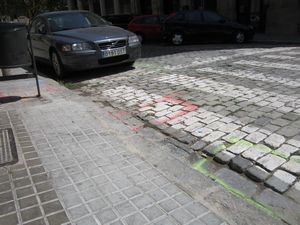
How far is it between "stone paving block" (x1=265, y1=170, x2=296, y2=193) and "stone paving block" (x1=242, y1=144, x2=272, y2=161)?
1.13 ft

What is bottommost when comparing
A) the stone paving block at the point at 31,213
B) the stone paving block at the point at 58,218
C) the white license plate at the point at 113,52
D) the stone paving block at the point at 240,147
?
the stone paving block at the point at 58,218

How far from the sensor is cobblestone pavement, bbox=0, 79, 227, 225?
2812 millimetres

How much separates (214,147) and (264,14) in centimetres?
1622

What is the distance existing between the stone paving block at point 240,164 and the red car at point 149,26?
13812 millimetres

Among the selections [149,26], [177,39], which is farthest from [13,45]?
[149,26]

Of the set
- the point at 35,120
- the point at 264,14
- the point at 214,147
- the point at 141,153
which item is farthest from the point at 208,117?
the point at 264,14

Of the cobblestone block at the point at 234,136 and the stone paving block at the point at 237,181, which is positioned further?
the cobblestone block at the point at 234,136

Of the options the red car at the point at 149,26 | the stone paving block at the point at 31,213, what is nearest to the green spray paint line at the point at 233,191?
the stone paving block at the point at 31,213

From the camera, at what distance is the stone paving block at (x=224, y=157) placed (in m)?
3.66

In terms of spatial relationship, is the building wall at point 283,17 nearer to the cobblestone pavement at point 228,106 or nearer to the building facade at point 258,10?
the building facade at point 258,10

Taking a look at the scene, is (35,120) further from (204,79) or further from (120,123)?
(204,79)

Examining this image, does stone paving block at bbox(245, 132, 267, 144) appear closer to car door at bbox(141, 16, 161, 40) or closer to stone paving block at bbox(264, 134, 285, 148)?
stone paving block at bbox(264, 134, 285, 148)

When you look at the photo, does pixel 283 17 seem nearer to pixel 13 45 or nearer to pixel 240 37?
pixel 240 37

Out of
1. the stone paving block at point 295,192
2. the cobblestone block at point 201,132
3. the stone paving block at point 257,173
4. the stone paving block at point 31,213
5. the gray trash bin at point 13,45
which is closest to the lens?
the stone paving block at point 31,213
